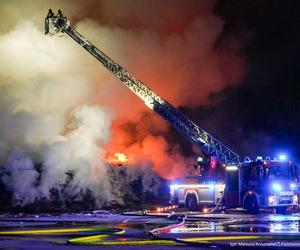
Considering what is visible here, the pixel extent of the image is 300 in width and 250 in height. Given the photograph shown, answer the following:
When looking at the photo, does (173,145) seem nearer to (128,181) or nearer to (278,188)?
(128,181)

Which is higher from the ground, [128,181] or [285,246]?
[128,181]

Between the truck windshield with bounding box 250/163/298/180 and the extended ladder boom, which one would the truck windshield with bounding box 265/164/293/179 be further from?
the extended ladder boom

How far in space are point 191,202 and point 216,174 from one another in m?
1.73

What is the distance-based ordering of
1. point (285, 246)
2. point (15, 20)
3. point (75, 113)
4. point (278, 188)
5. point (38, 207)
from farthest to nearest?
point (15, 20) → point (75, 113) → point (38, 207) → point (278, 188) → point (285, 246)

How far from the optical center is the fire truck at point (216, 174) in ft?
72.9

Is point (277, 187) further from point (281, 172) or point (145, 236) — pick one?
point (145, 236)

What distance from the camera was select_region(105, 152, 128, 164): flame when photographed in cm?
3074

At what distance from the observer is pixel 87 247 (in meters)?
10.7

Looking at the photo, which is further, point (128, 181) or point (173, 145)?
point (173, 145)

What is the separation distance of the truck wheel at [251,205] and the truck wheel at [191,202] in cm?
310

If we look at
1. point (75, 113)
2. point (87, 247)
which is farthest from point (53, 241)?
point (75, 113)

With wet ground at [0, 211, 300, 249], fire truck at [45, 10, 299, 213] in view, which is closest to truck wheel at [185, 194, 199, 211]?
fire truck at [45, 10, 299, 213]

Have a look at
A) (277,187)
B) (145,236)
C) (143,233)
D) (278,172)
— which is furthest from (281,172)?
(145,236)

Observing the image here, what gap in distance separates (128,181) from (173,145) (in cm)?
1623
